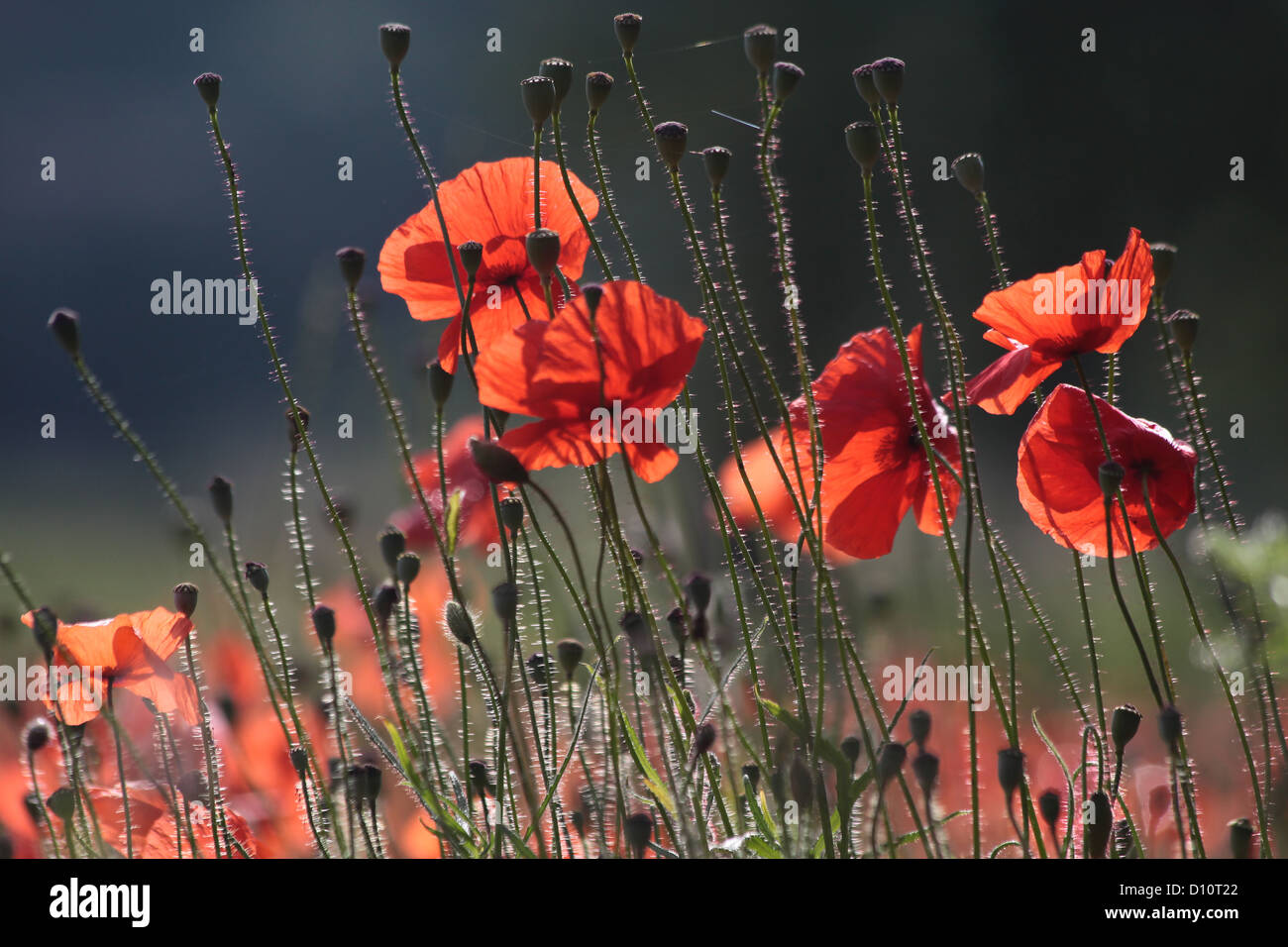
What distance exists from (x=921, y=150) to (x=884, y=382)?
65.6 inches

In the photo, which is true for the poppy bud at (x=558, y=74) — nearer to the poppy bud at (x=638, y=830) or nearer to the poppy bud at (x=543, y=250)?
the poppy bud at (x=543, y=250)

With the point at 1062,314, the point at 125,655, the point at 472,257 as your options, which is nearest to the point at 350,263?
the point at 472,257

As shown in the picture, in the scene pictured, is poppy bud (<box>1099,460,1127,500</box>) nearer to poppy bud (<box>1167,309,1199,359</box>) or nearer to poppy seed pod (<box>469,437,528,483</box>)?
poppy bud (<box>1167,309,1199,359</box>)

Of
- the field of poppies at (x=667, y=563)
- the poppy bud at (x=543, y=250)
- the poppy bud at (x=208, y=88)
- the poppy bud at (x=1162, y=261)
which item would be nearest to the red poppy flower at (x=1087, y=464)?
the field of poppies at (x=667, y=563)

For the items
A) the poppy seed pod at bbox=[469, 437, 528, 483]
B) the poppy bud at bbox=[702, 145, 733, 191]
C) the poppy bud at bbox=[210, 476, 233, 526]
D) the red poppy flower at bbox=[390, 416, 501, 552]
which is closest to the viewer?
the poppy seed pod at bbox=[469, 437, 528, 483]

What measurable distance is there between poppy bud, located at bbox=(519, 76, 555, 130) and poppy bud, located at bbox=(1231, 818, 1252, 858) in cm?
57

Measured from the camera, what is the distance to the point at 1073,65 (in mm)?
2568

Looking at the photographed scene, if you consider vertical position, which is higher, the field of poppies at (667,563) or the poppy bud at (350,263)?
the poppy bud at (350,263)

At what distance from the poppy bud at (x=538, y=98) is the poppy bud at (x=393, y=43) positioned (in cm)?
8

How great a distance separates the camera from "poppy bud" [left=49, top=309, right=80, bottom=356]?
740mm

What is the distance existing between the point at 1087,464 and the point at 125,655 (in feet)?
2.14

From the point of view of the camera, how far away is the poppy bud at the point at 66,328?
740mm

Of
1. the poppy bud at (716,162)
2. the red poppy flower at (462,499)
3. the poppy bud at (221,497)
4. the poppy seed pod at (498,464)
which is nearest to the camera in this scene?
the poppy seed pod at (498,464)

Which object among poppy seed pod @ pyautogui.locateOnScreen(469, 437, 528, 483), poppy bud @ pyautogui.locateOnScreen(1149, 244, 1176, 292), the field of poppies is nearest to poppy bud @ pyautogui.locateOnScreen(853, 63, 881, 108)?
the field of poppies
